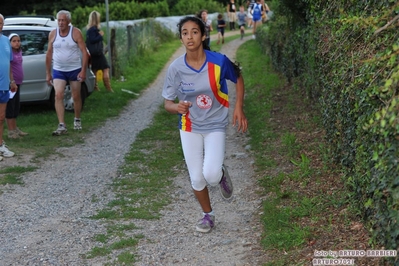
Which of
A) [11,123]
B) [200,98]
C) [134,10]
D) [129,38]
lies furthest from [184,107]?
[134,10]

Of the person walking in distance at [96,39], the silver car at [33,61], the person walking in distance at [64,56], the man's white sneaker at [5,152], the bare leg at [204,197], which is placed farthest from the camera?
the person walking in distance at [96,39]

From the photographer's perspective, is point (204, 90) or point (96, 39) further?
point (96, 39)

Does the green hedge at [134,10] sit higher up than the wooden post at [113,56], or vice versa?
the wooden post at [113,56]

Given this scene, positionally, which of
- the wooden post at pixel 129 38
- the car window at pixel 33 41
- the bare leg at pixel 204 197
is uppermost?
the car window at pixel 33 41

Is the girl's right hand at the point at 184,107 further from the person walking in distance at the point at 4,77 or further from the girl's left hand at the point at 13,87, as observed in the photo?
the girl's left hand at the point at 13,87

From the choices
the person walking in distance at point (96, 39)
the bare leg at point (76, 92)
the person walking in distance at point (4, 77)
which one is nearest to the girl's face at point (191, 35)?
the person walking in distance at point (4, 77)

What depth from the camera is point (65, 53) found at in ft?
36.4

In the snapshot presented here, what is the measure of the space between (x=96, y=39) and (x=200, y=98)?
10.3 metres

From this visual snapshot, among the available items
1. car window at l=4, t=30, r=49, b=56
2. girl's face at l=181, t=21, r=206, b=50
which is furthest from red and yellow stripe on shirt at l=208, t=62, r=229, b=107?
car window at l=4, t=30, r=49, b=56

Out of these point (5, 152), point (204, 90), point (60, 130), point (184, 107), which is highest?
point (204, 90)

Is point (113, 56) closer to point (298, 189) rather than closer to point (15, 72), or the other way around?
point (15, 72)

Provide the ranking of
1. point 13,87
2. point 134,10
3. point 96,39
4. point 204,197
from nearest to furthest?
point 204,197
point 13,87
point 96,39
point 134,10

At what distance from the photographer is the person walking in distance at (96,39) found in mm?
15812

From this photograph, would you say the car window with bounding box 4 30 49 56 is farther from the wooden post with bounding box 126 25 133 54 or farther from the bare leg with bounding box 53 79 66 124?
the wooden post with bounding box 126 25 133 54
